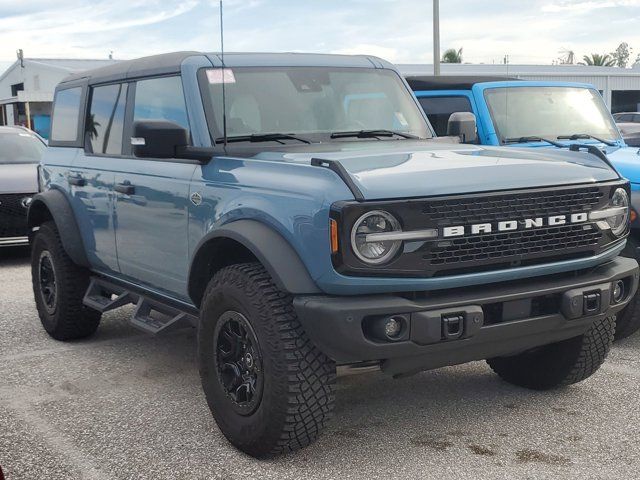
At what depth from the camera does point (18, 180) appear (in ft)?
32.1

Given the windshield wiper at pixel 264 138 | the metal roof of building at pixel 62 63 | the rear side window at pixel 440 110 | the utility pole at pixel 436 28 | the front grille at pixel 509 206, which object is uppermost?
the metal roof of building at pixel 62 63

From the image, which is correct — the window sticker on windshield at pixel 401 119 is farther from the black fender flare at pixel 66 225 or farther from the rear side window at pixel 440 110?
the black fender flare at pixel 66 225

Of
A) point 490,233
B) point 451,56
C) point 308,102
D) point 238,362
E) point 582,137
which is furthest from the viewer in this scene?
point 451,56

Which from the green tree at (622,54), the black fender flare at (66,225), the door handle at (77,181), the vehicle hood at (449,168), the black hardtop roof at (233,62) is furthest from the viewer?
the green tree at (622,54)

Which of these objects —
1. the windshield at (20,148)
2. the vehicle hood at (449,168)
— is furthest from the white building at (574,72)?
the vehicle hood at (449,168)

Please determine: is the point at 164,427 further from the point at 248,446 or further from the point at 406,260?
the point at 406,260

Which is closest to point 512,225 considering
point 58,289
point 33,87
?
point 58,289

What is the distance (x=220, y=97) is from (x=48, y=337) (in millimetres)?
2750

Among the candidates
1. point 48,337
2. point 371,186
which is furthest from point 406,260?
point 48,337

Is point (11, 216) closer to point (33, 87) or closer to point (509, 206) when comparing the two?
point (509, 206)

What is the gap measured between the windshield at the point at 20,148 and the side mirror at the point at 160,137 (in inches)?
268

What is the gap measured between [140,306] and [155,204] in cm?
72

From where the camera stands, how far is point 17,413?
4539 millimetres

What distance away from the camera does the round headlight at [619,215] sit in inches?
156
